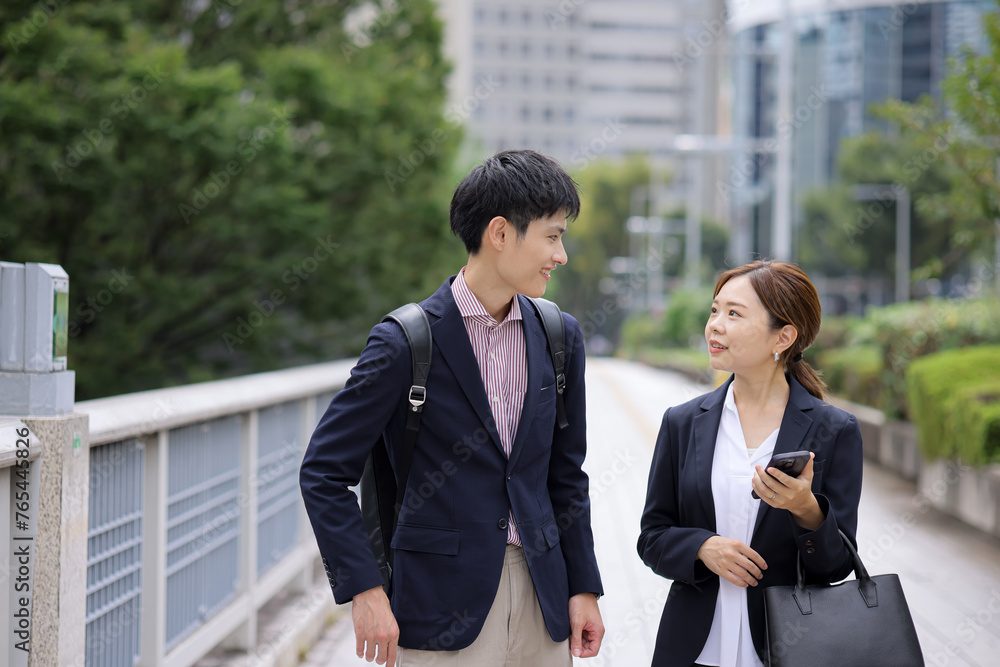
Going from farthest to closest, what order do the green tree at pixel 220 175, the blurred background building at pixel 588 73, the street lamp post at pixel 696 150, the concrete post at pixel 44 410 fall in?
the blurred background building at pixel 588 73 → the street lamp post at pixel 696 150 → the green tree at pixel 220 175 → the concrete post at pixel 44 410

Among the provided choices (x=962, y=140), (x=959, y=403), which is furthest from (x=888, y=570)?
(x=962, y=140)

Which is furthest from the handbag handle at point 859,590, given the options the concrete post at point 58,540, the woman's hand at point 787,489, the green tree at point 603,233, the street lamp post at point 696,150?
the green tree at point 603,233

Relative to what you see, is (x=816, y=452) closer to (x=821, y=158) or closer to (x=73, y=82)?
(x=73, y=82)

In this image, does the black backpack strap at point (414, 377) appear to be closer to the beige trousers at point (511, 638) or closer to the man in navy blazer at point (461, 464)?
the man in navy blazer at point (461, 464)

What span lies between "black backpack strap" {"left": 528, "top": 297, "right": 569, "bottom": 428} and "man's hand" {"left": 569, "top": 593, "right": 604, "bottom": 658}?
1.41 ft

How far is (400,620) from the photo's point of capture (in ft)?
7.54

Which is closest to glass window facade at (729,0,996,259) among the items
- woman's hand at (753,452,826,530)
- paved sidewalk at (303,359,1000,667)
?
paved sidewalk at (303,359,1000,667)

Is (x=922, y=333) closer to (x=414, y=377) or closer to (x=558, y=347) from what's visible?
(x=558, y=347)

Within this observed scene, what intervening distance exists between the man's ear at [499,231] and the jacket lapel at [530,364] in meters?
0.21

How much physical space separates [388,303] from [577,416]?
12.7 metres

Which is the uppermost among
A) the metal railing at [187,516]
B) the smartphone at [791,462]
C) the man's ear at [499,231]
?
the man's ear at [499,231]

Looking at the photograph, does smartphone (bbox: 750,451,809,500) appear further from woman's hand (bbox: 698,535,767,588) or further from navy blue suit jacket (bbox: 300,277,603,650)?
navy blue suit jacket (bbox: 300,277,603,650)

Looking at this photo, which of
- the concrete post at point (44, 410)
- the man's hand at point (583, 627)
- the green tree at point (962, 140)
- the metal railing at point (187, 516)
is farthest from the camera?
the green tree at point (962, 140)

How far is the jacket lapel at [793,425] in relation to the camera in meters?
2.53
